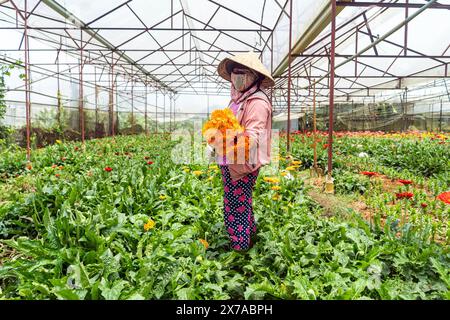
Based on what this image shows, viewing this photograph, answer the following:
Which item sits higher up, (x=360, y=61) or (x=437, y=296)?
(x=360, y=61)

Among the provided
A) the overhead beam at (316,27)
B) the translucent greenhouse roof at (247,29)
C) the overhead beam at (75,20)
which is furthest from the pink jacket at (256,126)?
the overhead beam at (75,20)

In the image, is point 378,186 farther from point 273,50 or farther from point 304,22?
point 273,50

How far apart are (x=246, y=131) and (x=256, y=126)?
0.25ft

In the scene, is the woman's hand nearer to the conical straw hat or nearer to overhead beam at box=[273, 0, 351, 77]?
the conical straw hat

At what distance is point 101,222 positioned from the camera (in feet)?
8.38

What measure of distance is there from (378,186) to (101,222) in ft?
12.2

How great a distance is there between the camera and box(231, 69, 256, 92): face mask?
7.30 ft

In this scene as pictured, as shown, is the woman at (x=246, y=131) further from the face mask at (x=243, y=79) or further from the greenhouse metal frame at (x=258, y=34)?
the greenhouse metal frame at (x=258, y=34)

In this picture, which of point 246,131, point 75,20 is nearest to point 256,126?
point 246,131

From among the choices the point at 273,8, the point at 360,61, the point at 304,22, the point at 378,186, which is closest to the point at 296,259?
the point at 378,186

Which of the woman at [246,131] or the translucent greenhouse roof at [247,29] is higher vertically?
the translucent greenhouse roof at [247,29]

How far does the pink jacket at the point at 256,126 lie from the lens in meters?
2.05

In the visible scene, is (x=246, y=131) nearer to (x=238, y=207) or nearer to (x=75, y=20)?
(x=238, y=207)

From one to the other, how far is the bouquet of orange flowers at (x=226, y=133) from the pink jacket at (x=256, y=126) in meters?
0.07
